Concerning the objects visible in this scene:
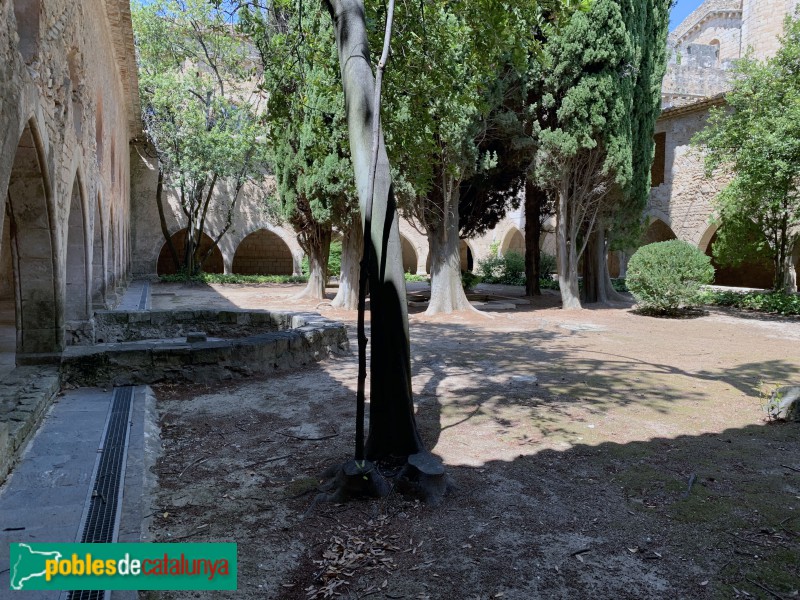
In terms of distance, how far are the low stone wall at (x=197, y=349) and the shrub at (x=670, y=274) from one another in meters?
7.42

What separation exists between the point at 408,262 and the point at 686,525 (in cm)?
2911

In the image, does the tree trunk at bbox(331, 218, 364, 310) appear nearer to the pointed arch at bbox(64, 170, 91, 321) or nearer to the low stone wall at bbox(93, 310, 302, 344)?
the low stone wall at bbox(93, 310, 302, 344)

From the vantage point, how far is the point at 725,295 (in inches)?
552

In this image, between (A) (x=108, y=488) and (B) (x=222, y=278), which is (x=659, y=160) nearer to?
(B) (x=222, y=278)

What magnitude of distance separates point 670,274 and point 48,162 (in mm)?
11015

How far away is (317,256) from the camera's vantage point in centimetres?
1490

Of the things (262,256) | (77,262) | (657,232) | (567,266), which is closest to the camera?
(77,262)

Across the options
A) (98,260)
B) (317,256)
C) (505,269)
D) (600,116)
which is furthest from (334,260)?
(98,260)

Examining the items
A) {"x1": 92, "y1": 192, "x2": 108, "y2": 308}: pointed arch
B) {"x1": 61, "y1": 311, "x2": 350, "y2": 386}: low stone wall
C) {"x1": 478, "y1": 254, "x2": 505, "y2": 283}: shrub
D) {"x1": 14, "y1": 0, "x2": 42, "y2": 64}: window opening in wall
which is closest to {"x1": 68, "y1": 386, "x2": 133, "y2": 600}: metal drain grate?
{"x1": 61, "y1": 311, "x2": 350, "y2": 386}: low stone wall

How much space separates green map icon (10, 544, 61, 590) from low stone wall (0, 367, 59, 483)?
37.5 inches

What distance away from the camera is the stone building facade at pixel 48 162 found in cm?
385

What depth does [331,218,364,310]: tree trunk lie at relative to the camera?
13172 mm

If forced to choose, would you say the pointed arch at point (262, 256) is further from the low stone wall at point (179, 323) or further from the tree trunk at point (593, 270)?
the low stone wall at point (179, 323)

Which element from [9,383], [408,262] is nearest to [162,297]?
[9,383]
